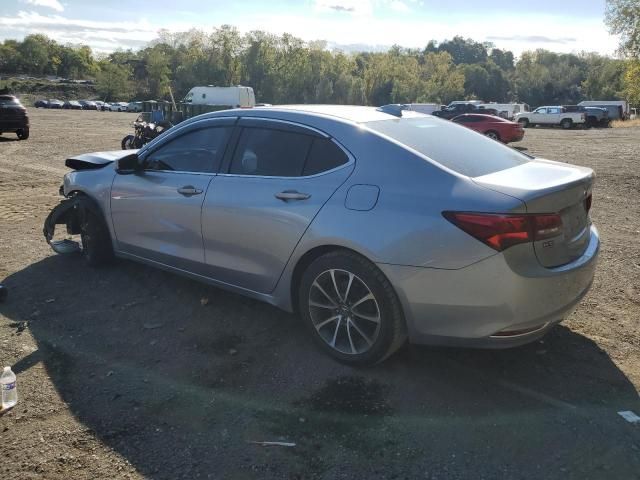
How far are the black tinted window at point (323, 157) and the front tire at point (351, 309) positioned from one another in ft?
1.94

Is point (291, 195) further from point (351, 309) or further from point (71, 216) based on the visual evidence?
point (71, 216)

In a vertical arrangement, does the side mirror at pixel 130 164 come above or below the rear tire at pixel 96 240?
above

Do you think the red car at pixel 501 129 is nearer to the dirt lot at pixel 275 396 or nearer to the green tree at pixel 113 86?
the dirt lot at pixel 275 396

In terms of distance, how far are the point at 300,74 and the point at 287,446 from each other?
102410 millimetres

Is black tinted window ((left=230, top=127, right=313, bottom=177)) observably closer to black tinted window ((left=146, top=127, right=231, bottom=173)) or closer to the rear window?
black tinted window ((left=146, top=127, right=231, bottom=173))

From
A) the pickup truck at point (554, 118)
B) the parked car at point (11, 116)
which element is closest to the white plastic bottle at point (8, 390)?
the parked car at point (11, 116)

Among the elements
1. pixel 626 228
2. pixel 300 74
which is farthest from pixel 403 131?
pixel 300 74

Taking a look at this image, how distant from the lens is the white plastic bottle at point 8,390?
3.22 meters

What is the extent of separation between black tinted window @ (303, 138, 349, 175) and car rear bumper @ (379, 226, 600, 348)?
0.82 metres

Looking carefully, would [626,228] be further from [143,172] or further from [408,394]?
[143,172]

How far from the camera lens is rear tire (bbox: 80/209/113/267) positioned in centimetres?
536

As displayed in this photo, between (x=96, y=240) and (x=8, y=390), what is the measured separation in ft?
7.69

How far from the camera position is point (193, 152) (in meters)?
4.58

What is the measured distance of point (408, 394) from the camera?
335cm
